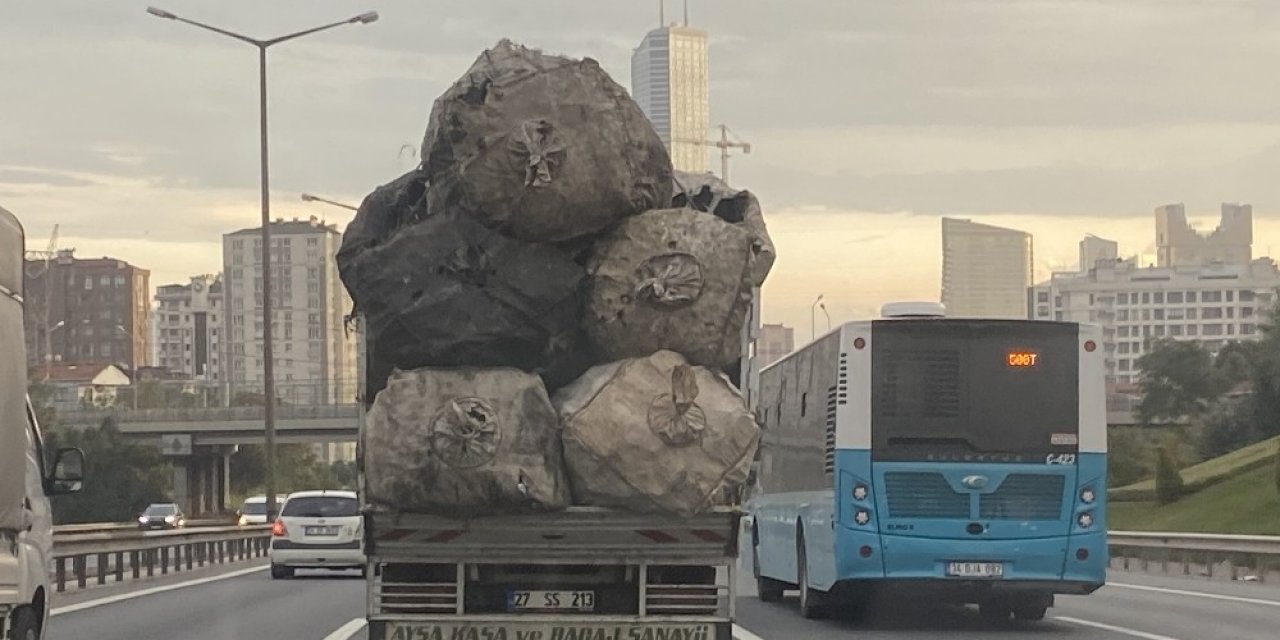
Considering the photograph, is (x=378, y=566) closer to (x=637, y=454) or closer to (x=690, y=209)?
(x=637, y=454)

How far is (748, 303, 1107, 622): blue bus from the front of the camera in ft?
63.8

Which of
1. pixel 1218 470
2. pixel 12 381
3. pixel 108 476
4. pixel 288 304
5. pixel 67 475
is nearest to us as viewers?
pixel 12 381

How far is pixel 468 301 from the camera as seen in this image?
12398mm

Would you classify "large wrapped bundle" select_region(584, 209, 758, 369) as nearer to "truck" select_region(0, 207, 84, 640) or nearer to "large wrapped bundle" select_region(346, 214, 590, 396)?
"large wrapped bundle" select_region(346, 214, 590, 396)

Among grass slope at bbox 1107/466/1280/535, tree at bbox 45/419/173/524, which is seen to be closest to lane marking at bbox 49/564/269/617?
grass slope at bbox 1107/466/1280/535

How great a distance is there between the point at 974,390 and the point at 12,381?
35.8ft

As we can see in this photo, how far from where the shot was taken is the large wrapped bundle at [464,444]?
38.5ft

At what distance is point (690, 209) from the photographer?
41.9ft

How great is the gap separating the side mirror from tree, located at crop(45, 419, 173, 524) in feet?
273

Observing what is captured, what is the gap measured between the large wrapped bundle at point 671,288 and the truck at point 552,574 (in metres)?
0.47

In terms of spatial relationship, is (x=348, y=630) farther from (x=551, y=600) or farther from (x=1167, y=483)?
(x=1167, y=483)

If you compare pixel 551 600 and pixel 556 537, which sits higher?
pixel 556 537

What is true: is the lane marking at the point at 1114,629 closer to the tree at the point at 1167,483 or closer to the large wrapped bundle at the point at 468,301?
the large wrapped bundle at the point at 468,301

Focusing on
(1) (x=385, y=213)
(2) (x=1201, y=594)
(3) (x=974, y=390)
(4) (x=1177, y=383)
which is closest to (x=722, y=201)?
(1) (x=385, y=213)
